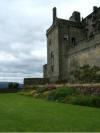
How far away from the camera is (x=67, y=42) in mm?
29141

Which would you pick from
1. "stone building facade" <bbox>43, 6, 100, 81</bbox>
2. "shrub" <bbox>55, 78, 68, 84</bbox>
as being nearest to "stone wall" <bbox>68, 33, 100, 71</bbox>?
"stone building facade" <bbox>43, 6, 100, 81</bbox>

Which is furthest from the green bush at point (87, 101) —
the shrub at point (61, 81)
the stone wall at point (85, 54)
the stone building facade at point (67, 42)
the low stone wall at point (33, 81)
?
the low stone wall at point (33, 81)

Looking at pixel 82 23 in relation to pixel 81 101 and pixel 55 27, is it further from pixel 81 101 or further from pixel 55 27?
pixel 81 101

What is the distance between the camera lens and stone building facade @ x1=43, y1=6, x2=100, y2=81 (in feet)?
84.8

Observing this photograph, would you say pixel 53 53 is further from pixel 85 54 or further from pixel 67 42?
pixel 85 54

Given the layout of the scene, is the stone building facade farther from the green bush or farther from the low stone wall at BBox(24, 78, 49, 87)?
the green bush

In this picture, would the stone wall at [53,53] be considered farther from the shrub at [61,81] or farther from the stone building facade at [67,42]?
the shrub at [61,81]

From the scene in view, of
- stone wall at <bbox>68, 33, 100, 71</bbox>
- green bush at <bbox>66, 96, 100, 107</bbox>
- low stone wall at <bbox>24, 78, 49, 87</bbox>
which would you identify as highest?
stone wall at <bbox>68, 33, 100, 71</bbox>

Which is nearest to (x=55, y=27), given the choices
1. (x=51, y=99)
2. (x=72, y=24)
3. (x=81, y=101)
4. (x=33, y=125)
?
(x=72, y=24)

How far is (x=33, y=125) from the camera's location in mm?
5043

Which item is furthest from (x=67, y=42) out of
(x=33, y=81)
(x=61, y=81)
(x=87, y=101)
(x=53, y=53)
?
(x=87, y=101)

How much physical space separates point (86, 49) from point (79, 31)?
9.47 m

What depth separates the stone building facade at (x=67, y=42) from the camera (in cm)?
2586

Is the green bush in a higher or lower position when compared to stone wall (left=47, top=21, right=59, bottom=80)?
lower
